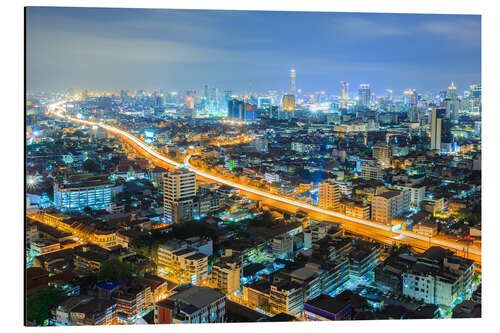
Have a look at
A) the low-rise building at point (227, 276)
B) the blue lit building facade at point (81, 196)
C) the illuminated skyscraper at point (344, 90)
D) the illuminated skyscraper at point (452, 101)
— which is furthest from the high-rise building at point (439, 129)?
the blue lit building facade at point (81, 196)

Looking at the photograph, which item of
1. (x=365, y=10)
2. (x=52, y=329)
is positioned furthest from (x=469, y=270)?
(x=52, y=329)

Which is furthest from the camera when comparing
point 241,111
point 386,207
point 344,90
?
point 241,111

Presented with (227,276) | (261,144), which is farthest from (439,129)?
(227,276)

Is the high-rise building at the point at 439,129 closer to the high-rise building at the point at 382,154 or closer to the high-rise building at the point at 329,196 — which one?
the high-rise building at the point at 382,154

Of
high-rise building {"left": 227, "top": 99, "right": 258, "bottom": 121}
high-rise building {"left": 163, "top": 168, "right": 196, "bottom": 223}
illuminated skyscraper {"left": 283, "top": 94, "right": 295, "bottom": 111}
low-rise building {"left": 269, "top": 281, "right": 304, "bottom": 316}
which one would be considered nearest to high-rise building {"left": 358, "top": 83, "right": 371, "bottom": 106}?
illuminated skyscraper {"left": 283, "top": 94, "right": 295, "bottom": 111}

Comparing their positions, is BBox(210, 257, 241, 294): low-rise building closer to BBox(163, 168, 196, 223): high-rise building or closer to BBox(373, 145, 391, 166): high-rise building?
BBox(163, 168, 196, 223): high-rise building

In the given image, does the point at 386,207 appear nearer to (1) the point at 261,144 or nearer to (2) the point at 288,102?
(2) the point at 288,102
